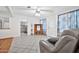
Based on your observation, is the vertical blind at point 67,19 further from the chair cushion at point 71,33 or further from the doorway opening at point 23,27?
the doorway opening at point 23,27

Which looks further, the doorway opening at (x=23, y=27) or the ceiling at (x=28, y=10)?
the doorway opening at (x=23, y=27)

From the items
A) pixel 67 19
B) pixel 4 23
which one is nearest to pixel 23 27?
pixel 4 23

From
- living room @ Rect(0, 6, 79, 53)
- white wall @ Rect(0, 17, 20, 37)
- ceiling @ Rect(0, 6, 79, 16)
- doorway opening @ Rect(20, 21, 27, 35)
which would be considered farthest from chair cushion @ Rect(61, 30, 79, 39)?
white wall @ Rect(0, 17, 20, 37)

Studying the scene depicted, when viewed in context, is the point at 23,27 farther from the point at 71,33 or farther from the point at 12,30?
the point at 71,33

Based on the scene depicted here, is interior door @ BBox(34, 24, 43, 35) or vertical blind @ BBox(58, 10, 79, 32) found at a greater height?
vertical blind @ BBox(58, 10, 79, 32)

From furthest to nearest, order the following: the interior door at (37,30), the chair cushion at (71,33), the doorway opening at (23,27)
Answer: the doorway opening at (23,27) → the interior door at (37,30) → the chair cushion at (71,33)

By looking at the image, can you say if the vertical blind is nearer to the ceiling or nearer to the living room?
the living room

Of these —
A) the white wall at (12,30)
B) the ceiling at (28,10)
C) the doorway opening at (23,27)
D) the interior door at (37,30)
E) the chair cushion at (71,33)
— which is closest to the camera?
the ceiling at (28,10)

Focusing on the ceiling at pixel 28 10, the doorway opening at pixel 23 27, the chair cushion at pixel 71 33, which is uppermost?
the ceiling at pixel 28 10

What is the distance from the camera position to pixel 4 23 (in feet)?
6.54

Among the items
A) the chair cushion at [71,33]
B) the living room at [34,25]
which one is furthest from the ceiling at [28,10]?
the chair cushion at [71,33]
